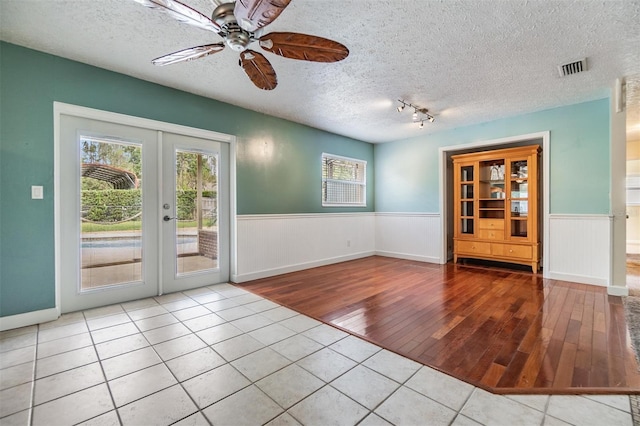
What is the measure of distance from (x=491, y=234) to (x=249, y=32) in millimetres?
4956

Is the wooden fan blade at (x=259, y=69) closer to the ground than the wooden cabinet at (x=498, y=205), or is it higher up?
higher up

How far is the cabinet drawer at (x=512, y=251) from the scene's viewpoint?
452 cm

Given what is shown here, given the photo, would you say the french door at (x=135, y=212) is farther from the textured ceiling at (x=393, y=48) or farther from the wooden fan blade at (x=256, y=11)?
the wooden fan blade at (x=256, y=11)

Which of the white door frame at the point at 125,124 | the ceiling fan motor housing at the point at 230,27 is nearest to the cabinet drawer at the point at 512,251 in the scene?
the white door frame at the point at 125,124

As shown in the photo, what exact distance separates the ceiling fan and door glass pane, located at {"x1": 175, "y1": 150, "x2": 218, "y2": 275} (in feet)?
5.93

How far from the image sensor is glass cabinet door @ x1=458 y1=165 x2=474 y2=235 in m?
5.17

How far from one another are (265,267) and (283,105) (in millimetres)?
2454

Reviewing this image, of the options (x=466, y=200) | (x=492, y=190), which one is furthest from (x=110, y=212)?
(x=492, y=190)

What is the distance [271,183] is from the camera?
4473 millimetres

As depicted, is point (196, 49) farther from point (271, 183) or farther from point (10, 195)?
point (271, 183)

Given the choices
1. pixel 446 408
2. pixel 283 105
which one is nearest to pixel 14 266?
pixel 283 105

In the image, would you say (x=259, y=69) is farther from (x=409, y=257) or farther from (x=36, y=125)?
(x=409, y=257)

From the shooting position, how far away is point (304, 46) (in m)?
1.74

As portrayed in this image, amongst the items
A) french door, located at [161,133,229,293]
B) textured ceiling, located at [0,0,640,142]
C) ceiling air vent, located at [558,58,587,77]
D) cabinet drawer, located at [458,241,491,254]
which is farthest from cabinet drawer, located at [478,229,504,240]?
french door, located at [161,133,229,293]
